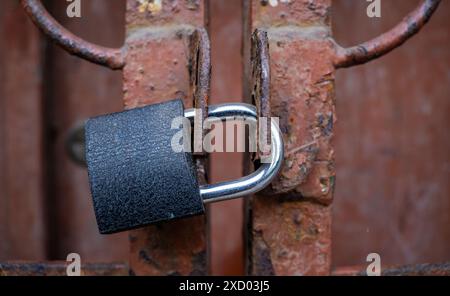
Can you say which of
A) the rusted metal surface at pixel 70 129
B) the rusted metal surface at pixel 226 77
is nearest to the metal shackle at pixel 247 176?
the rusted metal surface at pixel 226 77

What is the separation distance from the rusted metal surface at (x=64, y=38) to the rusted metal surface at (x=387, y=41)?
28 cm

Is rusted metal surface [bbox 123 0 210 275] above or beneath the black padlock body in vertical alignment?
above

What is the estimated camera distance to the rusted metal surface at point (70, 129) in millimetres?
1210

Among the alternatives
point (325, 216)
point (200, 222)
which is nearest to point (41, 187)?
point (200, 222)

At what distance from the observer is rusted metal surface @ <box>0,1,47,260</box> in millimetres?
1171

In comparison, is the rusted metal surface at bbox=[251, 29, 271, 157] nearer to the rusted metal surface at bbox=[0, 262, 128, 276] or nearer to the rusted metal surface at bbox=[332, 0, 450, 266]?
the rusted metal surface at bbox=[0, 262, 128, 276]

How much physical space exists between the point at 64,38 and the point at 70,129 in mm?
663

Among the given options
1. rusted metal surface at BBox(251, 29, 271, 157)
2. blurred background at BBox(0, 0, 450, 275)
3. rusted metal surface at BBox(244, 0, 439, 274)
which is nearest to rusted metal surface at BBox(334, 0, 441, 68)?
rusted metal surface at BBox(244, 0, 439, 274)

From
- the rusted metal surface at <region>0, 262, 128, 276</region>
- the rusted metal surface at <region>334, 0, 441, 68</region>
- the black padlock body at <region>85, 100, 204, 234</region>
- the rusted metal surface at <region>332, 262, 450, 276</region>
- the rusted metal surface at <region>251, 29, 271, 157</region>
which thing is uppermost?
the rusted metal surface at <region>334, 0, 441, 68</region>

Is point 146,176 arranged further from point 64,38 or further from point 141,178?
point 64,38

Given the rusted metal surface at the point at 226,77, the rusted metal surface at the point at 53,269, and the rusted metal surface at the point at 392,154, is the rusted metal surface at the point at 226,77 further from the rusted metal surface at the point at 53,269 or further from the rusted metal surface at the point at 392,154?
the rusted metal surface at the point at 53,269

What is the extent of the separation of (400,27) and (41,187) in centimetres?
89

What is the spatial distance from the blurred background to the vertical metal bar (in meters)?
0.53
